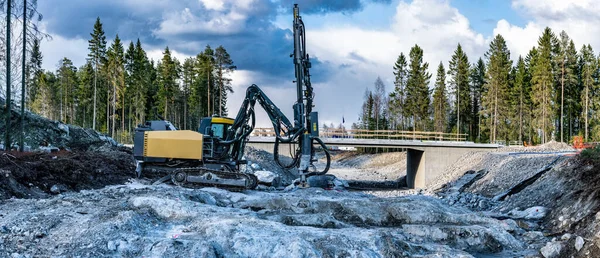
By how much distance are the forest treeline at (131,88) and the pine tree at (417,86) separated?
82.1 ft

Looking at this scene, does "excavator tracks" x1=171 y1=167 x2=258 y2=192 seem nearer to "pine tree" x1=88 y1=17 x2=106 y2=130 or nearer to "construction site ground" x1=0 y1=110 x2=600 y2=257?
"construction site ground" x1=0 y1=110 x2=600 y2=257

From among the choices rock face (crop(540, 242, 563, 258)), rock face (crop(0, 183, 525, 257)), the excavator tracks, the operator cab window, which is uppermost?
the operator cab window

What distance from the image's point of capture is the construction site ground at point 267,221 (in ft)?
35.4

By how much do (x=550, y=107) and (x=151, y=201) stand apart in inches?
2407

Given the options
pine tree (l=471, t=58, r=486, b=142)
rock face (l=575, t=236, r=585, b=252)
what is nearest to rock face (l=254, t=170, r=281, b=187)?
rock face (l=575, t=236, r=585, b=252)

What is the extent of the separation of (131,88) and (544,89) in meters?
50.9

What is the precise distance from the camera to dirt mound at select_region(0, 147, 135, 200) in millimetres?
17312

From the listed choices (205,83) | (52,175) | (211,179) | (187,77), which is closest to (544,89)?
(205,83)

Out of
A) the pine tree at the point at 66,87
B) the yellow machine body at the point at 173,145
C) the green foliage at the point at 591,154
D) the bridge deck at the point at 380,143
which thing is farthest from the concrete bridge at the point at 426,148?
the pine tree at the point at 66,87

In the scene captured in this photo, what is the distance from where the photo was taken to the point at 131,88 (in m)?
71.4

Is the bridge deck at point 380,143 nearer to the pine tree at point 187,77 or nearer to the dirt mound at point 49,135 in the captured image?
the dirt mound at point 49,135

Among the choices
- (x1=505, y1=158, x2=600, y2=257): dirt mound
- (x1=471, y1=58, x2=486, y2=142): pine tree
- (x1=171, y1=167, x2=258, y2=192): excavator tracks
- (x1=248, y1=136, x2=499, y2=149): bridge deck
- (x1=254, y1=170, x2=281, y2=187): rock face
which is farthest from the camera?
(x1=471, y1=58, x2=486, y2=142): pine tree

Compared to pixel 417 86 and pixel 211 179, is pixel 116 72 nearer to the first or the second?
pixel 417 86

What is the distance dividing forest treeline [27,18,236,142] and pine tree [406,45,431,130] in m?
25.0
